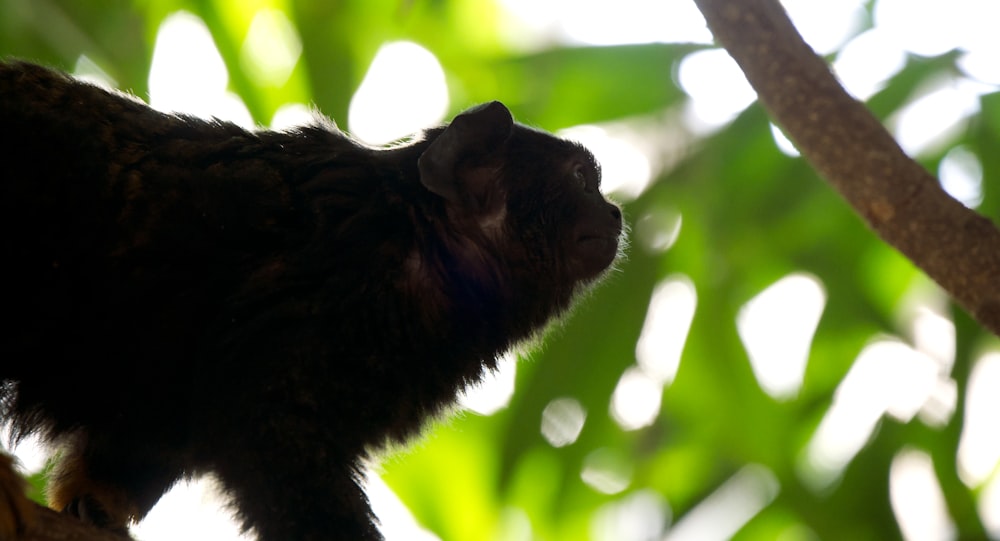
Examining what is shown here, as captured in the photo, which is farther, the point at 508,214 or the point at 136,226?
the point at 508,214

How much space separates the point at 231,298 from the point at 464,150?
83 cm

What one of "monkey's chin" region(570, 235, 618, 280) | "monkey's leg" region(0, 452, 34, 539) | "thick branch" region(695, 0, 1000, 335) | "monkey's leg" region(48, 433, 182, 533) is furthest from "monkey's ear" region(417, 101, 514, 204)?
"monkey's leg" region(0, 452, 34, 539)

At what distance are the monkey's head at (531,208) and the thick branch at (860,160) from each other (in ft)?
2.83

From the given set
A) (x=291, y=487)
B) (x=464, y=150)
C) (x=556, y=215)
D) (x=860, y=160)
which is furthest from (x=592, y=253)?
(x=291, y=487)

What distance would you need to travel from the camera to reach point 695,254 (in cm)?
552

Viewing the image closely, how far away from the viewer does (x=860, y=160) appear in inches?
98.9

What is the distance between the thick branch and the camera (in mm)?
2400

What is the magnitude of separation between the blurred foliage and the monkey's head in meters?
1.75

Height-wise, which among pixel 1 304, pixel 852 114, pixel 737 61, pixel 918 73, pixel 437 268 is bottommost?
pixel 852 114

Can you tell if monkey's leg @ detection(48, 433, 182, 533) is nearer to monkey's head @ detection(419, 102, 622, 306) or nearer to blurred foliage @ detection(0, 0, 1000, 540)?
monkey's head @ detection(419, 102, 622, 306)

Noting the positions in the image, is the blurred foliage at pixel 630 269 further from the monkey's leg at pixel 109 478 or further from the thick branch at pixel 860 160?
the thick branch at pixel 860 160

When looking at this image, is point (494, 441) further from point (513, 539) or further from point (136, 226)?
point (136, 226)

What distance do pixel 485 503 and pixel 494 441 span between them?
332mm

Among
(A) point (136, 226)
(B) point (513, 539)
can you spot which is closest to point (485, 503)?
(B) point (513, 539)
